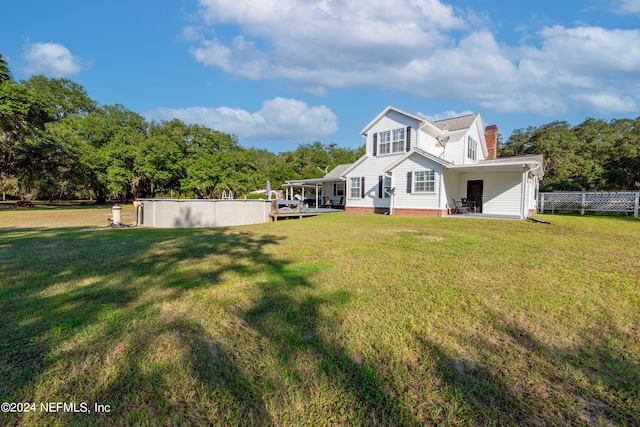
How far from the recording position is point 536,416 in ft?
6.29

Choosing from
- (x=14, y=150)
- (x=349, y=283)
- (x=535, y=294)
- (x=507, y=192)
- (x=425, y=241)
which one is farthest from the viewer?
(x=14, y=150)

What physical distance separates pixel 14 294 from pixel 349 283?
4.25 metres

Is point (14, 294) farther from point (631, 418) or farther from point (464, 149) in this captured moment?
point (464, 149)

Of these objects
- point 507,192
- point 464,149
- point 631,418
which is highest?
point 464,149

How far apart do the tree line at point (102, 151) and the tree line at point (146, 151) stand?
8 centimetres

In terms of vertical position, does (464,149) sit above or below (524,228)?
above

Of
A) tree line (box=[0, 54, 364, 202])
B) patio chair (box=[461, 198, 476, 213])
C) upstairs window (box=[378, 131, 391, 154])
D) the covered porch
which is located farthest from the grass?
tree line (box=[0, 54, 364, 202])

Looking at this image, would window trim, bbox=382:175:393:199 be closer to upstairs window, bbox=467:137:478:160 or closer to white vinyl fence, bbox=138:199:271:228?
upstairs window, bbox=467:137:478:160

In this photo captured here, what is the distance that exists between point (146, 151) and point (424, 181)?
29197mm

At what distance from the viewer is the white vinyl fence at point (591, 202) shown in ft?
56.6

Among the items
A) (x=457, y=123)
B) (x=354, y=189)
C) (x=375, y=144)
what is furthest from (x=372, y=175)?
(x=457, y=123)

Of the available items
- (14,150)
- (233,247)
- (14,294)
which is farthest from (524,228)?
(14,150)

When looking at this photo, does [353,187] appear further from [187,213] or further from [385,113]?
[187,213]

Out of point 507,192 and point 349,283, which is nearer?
point 349,283
